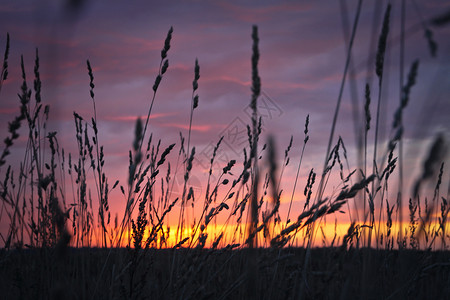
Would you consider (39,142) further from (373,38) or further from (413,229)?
(413,229)

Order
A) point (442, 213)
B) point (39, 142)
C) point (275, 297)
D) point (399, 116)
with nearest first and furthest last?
point (399, 116), point (275, 297), point (39, 142), point (442, 213)

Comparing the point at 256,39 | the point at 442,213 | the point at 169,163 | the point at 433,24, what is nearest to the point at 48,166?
the point at 169,163

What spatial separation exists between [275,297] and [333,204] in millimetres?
1148

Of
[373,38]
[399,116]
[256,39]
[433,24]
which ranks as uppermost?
[373,38]

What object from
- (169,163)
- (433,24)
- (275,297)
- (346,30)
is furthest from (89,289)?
(433,24)

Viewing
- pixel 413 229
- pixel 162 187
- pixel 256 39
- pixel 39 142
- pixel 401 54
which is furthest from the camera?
pixel 413 229

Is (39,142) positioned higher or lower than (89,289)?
higher

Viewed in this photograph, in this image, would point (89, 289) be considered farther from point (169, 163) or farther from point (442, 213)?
point (442, 213)

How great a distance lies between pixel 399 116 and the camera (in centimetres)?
131

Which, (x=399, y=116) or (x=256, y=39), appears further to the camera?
(x=399, y=116)

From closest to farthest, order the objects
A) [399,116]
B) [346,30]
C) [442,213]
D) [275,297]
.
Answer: [399,116], [346,30], [275,297], [442,213]

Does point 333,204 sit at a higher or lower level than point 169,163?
lower

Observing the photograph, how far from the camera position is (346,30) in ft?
5.18

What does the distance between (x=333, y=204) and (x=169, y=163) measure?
2.49 m
